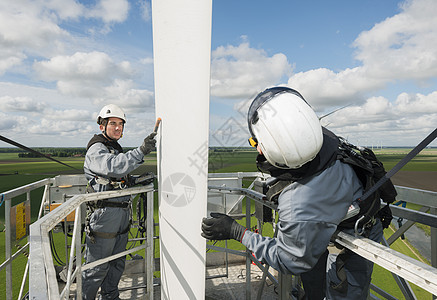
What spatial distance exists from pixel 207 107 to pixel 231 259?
363 centimetres

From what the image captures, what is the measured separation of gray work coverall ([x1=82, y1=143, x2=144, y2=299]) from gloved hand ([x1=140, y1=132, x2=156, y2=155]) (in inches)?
2.9

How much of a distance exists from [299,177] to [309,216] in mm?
228

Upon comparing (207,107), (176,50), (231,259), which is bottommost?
(231,259)

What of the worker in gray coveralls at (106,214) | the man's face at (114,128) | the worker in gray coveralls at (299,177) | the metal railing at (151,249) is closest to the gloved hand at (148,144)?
the worker in gray coveralls at (106,214)

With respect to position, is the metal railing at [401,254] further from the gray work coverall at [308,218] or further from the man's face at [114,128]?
the man's face at [114,128]

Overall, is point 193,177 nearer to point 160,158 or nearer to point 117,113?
point 160,158

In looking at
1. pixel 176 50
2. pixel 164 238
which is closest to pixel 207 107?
pixel 176 50

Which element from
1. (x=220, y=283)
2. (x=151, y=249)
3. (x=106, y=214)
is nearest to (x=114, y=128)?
(x=106, y=214)

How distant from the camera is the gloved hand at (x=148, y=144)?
8.86 ft

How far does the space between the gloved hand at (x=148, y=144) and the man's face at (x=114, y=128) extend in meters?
0.85

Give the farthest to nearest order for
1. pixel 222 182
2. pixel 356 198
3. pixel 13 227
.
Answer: pixel 222 182
pixel 13 227
pixel 356 198

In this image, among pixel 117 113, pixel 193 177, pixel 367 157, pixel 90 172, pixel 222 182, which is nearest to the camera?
pixel 367 157

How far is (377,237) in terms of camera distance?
73.4 inches

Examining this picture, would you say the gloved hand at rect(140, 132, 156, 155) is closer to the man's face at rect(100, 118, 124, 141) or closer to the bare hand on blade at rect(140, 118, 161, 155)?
the bare hand on blade at rect(140, 118, 161, 155)
